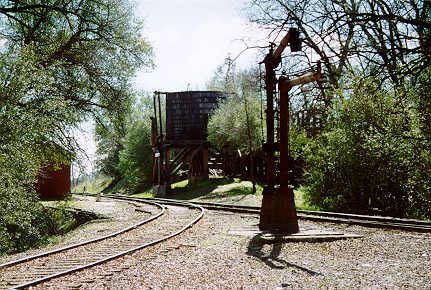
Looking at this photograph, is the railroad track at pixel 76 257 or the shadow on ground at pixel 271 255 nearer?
the railroad track at pixel 76 257

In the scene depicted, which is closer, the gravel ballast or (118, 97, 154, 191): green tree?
the gravel ballast

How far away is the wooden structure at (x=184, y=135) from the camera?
114ft

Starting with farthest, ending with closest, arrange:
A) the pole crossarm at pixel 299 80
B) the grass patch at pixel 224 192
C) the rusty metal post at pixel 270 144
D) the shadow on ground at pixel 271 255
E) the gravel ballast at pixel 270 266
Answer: the grass patch at pixel 224 192 → the rusty metal post at pixel 270 144 → the pole crossarm at pixel 299 80 → the shadow on ground at pixel 271 255 → the gravel ballast at pixel 270 266

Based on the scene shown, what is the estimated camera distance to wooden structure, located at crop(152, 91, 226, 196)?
34688 millimetres

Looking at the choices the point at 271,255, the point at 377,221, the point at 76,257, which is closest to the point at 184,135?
the point at 377,221

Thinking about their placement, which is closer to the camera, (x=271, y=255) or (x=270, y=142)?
(x=271, y=255)

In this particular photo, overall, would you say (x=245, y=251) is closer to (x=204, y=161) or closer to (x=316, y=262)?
(x=316, y=262)

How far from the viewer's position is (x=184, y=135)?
3638 cm

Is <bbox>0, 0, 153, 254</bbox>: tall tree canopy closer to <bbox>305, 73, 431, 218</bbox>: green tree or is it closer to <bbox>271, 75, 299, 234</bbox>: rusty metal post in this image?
<bbox>271, 75, 299, 234</bbox>: rusty metal post

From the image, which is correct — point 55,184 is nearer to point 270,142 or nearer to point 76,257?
point 270,142

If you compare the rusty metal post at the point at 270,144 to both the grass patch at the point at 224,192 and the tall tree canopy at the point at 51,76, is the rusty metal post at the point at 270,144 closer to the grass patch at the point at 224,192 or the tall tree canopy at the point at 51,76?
the tall tree canopy at the point at 51,76

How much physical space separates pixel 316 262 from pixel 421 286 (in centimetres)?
202

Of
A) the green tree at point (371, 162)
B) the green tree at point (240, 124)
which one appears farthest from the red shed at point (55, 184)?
the green tree at point (371, 162)

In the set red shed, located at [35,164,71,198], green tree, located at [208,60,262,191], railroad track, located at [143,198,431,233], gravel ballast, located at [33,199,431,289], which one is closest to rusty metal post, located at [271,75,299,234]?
gravel ballast, located at [33,199,431,289]
